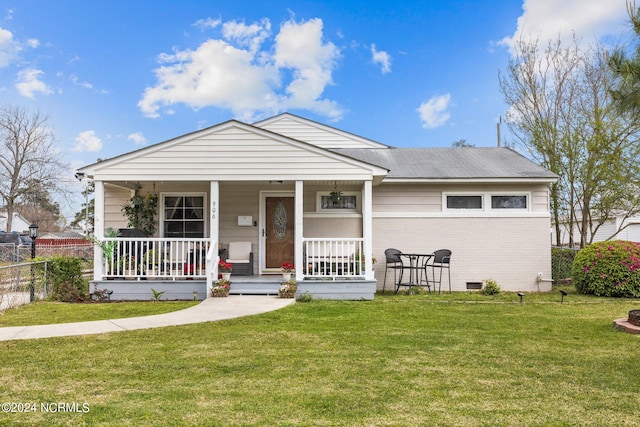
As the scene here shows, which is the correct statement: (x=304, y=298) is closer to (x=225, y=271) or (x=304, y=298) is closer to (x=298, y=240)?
(x=298, y=240)

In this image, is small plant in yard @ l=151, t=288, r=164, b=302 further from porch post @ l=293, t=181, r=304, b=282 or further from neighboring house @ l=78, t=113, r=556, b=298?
porch post @ l=293, t=181, r=304, b=282

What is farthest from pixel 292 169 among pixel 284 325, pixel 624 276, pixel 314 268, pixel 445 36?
Result: pixel 445 36

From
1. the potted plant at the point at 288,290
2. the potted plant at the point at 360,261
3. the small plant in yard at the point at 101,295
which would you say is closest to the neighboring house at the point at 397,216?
the potted plant at the point at 360,261

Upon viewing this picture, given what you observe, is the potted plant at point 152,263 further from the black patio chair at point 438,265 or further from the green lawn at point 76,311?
the black patio chair at point 438,265

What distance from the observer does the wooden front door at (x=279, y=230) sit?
34.6 feet

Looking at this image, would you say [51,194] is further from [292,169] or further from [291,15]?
[292,169]

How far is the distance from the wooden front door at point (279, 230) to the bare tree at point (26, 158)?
2456 cm

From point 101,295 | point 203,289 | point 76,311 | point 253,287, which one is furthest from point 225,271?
point 76,311

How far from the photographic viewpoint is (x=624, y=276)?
9141 mm

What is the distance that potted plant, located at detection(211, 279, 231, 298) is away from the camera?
27.2ft

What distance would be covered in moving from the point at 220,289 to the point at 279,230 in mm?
2698

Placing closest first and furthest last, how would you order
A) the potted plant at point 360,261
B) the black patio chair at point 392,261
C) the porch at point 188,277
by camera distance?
the porch at point 188,277 < the potted plant at point 360,261 < the black patio chair at point 392,261

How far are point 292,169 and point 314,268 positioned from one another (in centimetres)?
215

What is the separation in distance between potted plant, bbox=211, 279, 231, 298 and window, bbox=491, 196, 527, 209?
6632 mm
